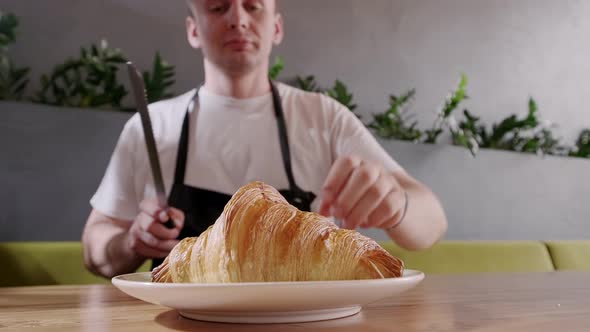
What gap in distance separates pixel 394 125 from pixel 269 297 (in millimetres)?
2245

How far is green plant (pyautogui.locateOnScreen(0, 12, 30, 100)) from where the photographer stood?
6.26 ft

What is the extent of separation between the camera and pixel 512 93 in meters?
3.06

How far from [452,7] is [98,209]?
6.63 ft

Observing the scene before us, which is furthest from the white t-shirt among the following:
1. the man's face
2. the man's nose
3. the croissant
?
the croissant

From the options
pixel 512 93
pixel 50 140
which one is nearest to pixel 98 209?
pixel 50 140

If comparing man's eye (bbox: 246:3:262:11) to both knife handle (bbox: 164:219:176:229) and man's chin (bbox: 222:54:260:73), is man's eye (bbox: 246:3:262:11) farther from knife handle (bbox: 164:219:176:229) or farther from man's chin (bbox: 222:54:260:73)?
knife handle (bbox: 164:219:176:229)

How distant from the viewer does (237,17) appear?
1.82m

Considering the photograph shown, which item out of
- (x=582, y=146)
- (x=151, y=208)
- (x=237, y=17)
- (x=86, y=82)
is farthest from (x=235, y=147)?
(x=582, y=146)

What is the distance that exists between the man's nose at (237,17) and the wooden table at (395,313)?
1299 mm

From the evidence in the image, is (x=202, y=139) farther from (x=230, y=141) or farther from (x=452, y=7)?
(x=452, y=7)

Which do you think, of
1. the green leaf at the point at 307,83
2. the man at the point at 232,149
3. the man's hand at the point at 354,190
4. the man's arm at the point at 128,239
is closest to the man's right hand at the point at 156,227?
the man's arm at the point at 128,239

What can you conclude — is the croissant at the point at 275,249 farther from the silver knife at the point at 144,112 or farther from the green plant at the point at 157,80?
the green plant at the point at 157,80

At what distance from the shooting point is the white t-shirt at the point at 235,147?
1725mm

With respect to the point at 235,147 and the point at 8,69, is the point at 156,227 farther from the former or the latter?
the point at 8,69
